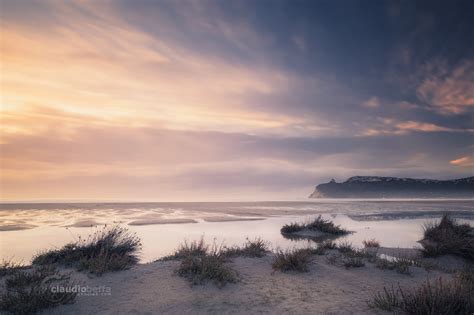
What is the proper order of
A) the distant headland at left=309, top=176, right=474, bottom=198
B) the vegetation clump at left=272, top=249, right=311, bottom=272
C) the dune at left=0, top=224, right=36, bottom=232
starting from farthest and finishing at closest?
the distant headland at left=309, top=176, right=474, bottom=198, the dune at left=0, top=224, right=36, bottom=232, the vegetation clump at left=272, top=249, right=311, bottom=272

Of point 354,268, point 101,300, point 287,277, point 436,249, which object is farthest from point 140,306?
point 436,249

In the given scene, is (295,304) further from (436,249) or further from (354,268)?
(436,249)

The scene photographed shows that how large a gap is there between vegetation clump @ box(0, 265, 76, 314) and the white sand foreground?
0.25 m

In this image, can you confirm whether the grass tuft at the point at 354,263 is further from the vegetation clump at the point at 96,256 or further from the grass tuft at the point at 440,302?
the vegetation clump at the point at 96,256

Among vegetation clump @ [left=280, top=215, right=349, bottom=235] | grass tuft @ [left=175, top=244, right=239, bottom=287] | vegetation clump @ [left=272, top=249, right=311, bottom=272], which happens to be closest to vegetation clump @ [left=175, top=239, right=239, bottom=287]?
grass tuft @ [left=175, top=244, right=239, bottom=287]

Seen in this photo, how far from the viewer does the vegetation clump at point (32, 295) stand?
24.3 ft

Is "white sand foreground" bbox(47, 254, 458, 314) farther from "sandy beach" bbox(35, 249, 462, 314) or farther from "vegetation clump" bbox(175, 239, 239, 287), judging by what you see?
"vegetation clump" bbox(175, 239, 239, 287)

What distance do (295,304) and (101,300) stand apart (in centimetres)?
503

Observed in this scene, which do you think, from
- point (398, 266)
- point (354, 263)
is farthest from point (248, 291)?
point (398, 266)

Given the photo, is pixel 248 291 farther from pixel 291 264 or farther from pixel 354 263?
pixel 354 263

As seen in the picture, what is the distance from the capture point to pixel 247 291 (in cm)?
896

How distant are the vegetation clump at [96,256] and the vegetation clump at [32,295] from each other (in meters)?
1.23

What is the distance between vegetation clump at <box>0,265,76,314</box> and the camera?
291 inches

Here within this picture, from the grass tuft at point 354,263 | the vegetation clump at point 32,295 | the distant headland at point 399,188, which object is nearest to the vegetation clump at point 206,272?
the vegetation clump at point 32,295
